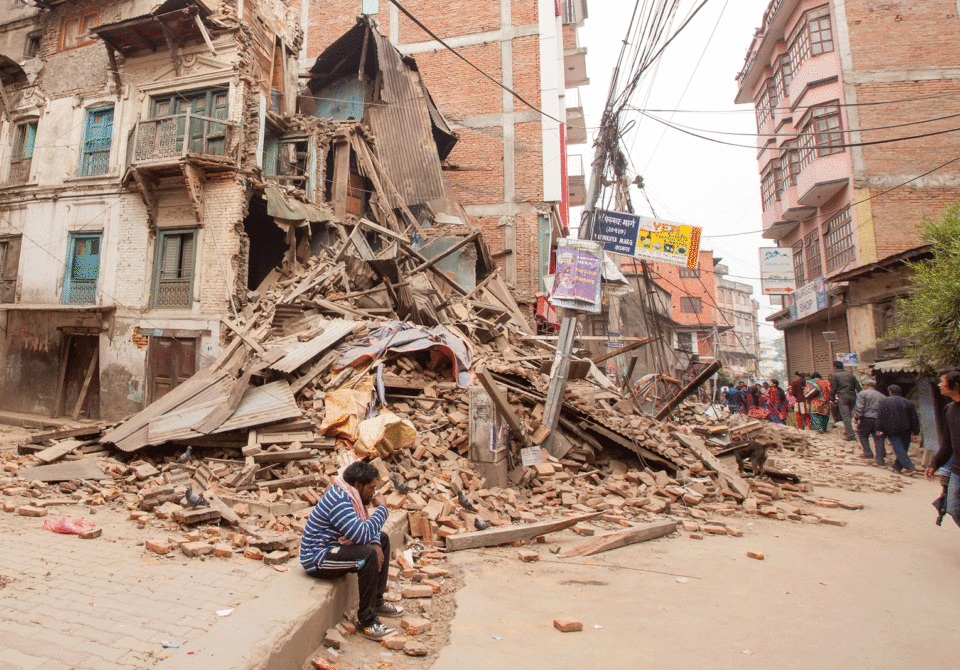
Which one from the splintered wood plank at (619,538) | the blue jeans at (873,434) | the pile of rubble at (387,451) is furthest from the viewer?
the blue jeans at (873,434)

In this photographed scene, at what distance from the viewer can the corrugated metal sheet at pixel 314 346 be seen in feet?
29.6

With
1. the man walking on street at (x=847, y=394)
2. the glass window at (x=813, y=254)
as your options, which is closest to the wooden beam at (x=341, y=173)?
the man walking on street at (x=847, y=394)

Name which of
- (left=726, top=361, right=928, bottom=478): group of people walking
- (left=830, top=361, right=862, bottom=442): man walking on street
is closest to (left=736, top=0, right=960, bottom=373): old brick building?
(left=726, top=361, right=928, bottom=478): group of people walking

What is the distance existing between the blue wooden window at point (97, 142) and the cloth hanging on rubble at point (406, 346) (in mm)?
10480

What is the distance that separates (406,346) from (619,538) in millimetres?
5599

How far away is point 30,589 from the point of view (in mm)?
3551

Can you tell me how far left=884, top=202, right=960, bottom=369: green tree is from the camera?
922cm

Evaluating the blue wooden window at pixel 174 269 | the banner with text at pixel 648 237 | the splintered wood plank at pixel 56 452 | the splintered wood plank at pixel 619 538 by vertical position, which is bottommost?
the splintered wood plank at pixel 619 538

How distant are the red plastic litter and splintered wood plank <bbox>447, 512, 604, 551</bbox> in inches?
142

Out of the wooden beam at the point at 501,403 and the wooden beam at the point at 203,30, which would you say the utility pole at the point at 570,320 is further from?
the wooden beam at the point at 203,30

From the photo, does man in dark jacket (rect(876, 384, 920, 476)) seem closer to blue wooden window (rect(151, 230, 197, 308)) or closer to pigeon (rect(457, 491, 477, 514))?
pigeon (rect(457, 491, 477, 514))

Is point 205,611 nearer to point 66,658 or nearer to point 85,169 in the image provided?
point 66,658

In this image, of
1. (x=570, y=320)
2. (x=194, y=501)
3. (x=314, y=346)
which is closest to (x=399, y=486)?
(x=194, y=501)

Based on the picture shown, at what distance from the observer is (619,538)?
5.56 m
